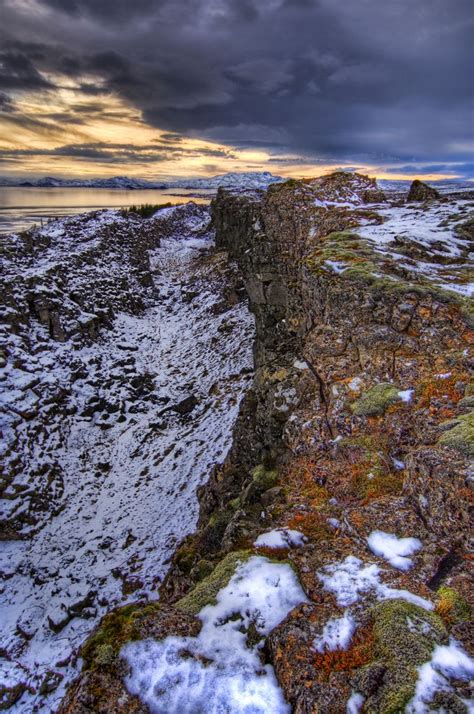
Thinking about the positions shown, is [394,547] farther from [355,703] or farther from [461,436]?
[355,703]

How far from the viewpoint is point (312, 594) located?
5562 mm

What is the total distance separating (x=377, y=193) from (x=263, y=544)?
23.3 meters

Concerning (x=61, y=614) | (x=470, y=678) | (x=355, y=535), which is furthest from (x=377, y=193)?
(x=61, y=614)

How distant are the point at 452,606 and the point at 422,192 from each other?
25.8 m

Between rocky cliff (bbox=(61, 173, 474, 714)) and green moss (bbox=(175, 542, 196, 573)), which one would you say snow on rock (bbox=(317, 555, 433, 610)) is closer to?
rocky cliff (bbox=(61, 173, 474, 714))

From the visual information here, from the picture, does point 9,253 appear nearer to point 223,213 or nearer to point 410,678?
point 223,213

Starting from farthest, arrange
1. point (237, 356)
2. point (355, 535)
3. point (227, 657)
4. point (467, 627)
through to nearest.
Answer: point (237, 356) < point (355, 535) < point (227, 657) < point (467, 627)

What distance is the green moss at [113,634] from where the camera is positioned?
15.7ft

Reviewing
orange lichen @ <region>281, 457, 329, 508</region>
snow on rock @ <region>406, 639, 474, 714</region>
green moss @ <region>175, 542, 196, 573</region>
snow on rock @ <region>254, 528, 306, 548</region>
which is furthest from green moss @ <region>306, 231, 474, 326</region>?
green moss @ <region>175, 542, 196, 573</region>

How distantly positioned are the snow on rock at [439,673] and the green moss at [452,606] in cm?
36

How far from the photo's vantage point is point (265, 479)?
9.59 meters

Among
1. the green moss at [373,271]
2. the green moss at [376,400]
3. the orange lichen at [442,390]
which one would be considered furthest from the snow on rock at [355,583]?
the green moss at [373,271]

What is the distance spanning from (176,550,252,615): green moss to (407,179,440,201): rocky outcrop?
24599 millimetres

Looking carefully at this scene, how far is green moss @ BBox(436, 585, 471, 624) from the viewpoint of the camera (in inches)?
186
